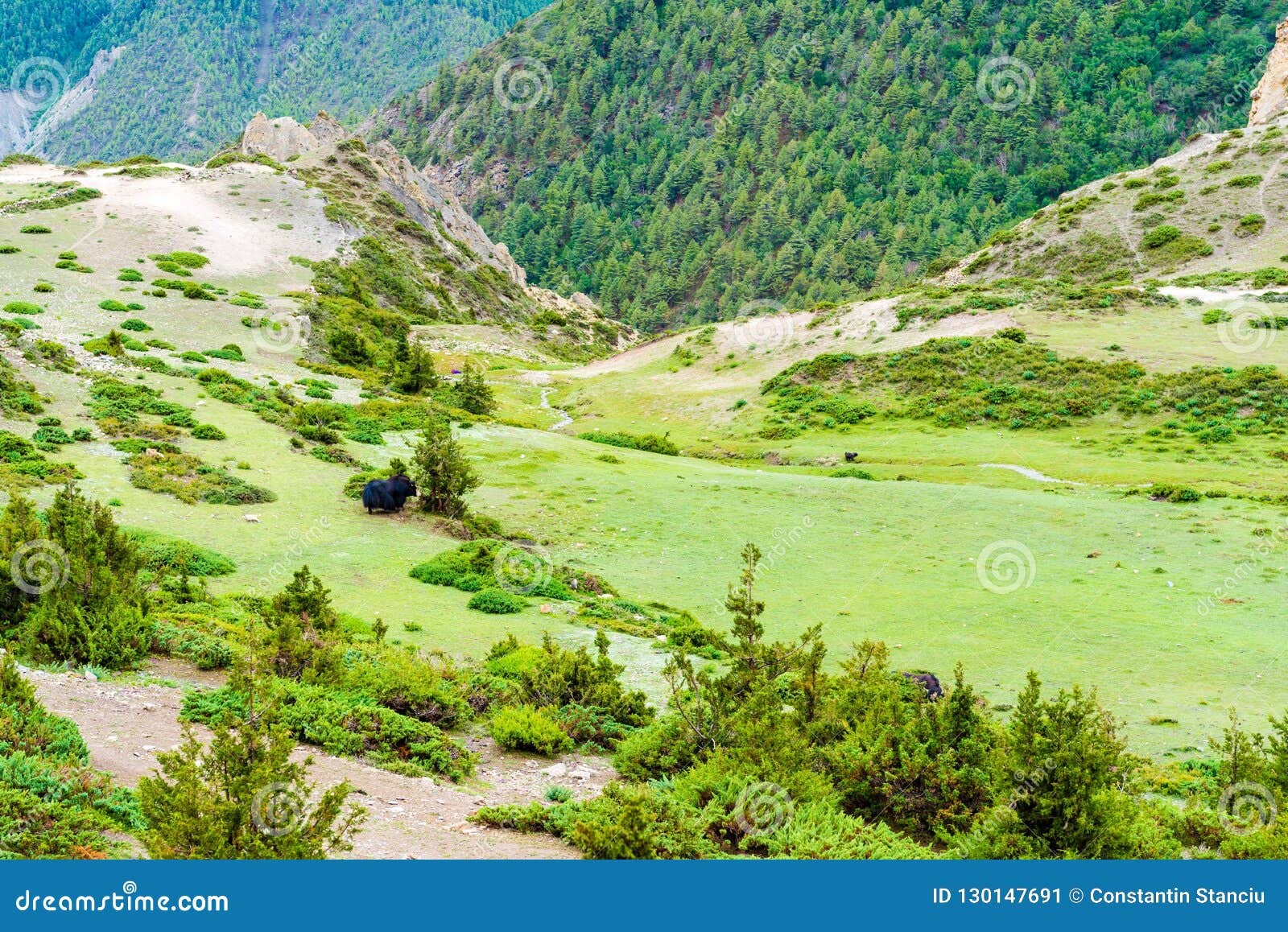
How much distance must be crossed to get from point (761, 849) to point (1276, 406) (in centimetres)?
4066

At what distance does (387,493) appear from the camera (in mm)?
24578

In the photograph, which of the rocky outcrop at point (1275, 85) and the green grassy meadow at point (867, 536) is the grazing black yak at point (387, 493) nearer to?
the green grassy meadow at point (867, 536)

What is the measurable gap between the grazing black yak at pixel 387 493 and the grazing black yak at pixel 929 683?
1503 centimetres

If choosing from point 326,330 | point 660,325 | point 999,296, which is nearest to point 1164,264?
point 999,296

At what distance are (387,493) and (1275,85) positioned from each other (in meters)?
108

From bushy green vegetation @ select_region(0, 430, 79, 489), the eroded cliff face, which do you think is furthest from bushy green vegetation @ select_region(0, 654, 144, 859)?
the eroded cliff face

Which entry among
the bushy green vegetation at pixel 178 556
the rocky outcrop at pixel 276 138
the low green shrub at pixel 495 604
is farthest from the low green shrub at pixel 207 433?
the rocky outcrop at pixel 276 138

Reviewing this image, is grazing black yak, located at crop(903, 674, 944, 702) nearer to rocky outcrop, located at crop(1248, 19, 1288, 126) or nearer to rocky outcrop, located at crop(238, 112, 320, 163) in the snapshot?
rocky outcrop, located at crop(1248, 19, 1288, 126)

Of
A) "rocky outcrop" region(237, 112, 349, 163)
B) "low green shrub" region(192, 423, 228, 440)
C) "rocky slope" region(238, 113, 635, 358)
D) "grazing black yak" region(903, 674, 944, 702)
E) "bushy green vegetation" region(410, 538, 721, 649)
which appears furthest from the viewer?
"rocky outcrop" region(237, 112, 349, 163)

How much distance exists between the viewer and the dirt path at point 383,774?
29.7ft

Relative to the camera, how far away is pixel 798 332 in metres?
60.8

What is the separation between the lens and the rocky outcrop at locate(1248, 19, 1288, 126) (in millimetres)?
93188

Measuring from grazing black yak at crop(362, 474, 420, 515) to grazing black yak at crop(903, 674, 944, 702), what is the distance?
1503 centimetres

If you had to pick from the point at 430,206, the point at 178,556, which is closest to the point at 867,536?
the point at 178,556
